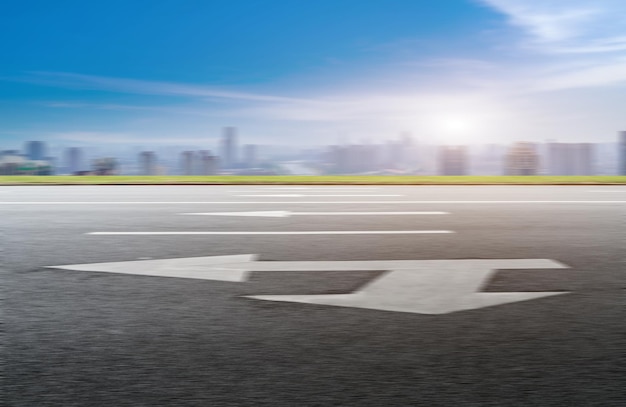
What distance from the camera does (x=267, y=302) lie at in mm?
5016

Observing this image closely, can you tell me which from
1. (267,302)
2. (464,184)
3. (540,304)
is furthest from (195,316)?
(464,184)

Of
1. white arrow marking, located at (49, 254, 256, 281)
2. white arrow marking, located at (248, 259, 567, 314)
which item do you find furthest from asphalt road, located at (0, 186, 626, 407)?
white arrow marking, located at (49, 254, 256, 281)

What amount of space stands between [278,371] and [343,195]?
1352 centimetres

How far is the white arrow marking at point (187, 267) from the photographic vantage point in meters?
6.12

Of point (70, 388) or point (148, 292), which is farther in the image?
point (148, 292)

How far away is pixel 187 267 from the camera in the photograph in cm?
654

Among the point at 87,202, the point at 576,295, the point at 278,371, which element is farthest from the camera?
the point at 87,202

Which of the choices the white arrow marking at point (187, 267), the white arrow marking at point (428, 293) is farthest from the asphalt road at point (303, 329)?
the white arrow marking at point (187, 267)

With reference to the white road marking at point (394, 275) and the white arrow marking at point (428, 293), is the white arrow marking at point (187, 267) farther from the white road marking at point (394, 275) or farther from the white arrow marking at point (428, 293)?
the white arrow marking at point (428, 293)

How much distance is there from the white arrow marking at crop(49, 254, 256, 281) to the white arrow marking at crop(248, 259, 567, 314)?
30.8 inches

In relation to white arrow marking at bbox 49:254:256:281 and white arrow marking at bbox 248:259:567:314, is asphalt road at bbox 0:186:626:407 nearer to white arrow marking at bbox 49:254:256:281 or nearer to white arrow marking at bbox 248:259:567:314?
white arrow marking at bbox 248:259:567:314

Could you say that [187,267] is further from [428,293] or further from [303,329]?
[303,329]

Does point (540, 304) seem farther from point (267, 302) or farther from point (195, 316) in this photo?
point (195, 316)

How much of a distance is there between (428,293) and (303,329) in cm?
142
